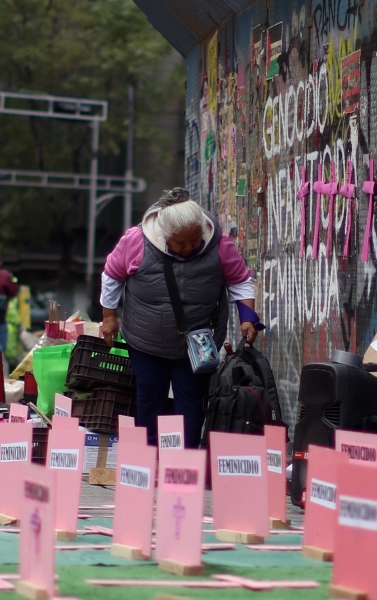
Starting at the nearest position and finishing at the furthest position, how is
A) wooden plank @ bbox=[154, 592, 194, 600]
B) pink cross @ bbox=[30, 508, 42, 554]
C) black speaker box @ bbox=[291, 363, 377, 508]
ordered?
wooden plank @ bbox=[154, 592, 194, 600] < pink cross @ bbox=[30, 508, 42, 554] < black speaker box @ bbox=[291, 363, 377, 508]

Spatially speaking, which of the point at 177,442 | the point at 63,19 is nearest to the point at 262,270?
the point at 177,442

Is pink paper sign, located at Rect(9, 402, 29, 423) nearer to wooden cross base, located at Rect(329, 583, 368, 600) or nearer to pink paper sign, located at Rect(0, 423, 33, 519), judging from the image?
pink paper sign, located at Rect(0, 423, 33, 519)

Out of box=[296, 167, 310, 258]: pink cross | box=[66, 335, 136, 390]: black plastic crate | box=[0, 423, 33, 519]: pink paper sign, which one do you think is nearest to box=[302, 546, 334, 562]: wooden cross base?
box=[0, 423, 33, 519]: pink paper sign

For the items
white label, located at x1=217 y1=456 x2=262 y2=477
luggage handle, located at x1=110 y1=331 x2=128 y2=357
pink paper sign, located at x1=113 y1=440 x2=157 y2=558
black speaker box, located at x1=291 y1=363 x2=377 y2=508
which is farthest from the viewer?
luggage handle, located at x1=110 y1=331 x2=128 y2=357

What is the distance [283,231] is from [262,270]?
58 centimetres

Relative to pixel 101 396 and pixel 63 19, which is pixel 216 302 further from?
pixel 63 19

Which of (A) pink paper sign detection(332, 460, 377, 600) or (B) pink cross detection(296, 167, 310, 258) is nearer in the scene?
(A) pink paper sign detection(332, 460, 377, 600)

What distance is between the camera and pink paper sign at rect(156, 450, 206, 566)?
15.0ft

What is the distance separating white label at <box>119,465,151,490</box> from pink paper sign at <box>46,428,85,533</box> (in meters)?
0.47

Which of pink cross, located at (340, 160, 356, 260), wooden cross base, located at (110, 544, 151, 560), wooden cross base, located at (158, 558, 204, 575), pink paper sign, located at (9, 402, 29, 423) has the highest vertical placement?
pink cross, located at (340, 160, 356, 260)

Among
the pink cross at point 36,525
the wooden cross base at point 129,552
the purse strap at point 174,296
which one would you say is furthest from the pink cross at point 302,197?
the pink cross at point 36,525

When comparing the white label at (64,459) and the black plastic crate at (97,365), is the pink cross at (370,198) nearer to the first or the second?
the black plastic crate at (97,365)

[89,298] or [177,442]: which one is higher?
[89,298]

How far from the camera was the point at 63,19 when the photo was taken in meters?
39.8
